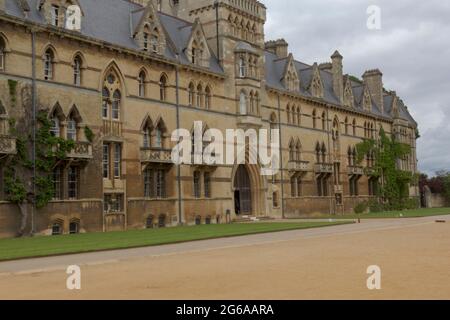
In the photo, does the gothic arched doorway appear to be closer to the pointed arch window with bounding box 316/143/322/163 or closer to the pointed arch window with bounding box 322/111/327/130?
the pointed arch window with bounding box 316/143/322/163

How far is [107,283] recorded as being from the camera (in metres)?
12.3

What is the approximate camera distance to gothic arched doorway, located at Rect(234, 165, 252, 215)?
46438 mm

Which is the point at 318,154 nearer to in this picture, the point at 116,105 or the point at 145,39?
the point at 145,39

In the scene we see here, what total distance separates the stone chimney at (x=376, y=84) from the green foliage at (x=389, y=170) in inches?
202

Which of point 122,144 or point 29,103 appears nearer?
point 29,103

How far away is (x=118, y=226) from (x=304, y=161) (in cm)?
2377

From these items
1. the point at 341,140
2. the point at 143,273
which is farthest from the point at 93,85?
the point at 341,140

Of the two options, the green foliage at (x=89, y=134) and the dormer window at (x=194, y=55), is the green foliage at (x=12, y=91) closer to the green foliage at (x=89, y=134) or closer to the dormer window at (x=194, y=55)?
the green foliage at (x=89, y=134)

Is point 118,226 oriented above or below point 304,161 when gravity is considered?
below

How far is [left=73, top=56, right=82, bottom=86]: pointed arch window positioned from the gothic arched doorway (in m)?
16.8

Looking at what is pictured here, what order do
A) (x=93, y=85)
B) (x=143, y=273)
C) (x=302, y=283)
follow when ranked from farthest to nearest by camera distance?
(x=93, y=85), (x=143, y=273), (x=302, y=283)

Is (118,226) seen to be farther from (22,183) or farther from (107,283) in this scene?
(107,283)

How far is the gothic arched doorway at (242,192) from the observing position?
46.4 metres

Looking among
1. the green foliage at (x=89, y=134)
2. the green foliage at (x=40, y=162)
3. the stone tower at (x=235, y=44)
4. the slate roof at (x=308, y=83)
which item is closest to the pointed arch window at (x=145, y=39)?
the green foliage at (x=89, y=134)
